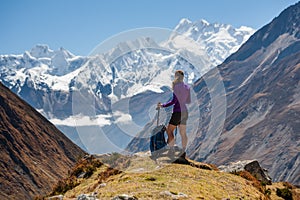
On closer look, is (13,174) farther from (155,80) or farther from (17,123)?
(155,80)

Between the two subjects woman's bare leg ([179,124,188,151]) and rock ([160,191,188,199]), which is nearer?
rock ([160,191,188,199])

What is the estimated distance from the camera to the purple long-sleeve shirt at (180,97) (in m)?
18.3

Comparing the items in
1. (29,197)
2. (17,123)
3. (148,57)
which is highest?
(148,57)

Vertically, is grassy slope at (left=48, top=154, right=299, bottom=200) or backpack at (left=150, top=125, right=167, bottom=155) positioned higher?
backpack at (left=150, top=125, right=167, bottom=155)

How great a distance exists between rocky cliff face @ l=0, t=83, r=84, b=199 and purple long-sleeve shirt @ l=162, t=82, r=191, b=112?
419 feet

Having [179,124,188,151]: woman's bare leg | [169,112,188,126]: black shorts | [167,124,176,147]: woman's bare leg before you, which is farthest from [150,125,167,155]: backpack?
[169,112,188,126]: black shorts

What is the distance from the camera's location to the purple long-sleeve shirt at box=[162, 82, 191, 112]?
18.3 meters

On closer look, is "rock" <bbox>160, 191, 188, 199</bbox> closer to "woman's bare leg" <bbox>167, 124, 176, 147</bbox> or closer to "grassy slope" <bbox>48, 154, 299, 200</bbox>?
"grassy slope" <bbox>48, 154, 299, 200</bbox>

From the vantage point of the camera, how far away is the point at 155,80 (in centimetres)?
1766

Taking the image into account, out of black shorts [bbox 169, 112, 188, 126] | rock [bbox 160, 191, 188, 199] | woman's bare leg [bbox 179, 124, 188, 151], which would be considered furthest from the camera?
woman's bare leg [bbox 179, 124, 188, 151]

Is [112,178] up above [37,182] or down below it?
above

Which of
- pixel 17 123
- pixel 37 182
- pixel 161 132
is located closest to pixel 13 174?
pixel 37 182

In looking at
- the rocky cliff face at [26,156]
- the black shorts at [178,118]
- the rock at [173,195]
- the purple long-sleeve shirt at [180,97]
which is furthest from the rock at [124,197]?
the rocky cliff face at [26,156]

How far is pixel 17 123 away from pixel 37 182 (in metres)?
44.9
